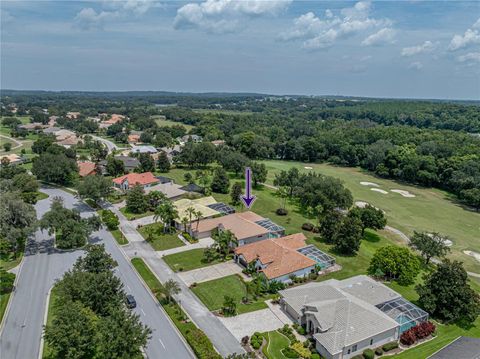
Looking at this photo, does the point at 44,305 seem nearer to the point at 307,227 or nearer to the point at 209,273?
the point at 209,273

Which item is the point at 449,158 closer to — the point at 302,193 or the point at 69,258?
the point at 302,193

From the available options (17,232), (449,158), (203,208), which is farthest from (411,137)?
(17,232)

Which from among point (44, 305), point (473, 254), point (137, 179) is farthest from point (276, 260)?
point (137, 179)

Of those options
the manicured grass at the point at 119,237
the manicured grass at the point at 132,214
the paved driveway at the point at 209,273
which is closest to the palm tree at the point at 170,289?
the paved driveway at the point at 209,273

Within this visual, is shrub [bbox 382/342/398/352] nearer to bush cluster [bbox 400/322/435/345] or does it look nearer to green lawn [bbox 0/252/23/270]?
bush cluster [bbox 400/322/435/345]

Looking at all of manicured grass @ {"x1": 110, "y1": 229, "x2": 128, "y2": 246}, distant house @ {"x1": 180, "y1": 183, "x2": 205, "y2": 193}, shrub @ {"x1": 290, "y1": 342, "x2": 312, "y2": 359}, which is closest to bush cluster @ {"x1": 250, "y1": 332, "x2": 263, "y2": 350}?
shrub @ {"x1": 290, "y1": 342, "x2": 312, "y2": 359}

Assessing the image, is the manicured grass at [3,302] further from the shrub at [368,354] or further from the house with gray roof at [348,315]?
the shrub at [368,354]

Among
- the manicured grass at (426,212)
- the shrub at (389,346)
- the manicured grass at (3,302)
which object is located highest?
the manicured grass at (426,212)
